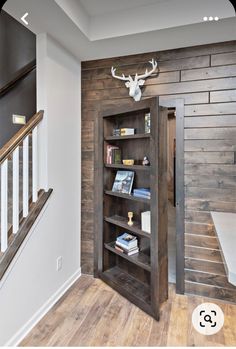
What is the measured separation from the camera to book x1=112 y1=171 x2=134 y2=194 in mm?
2517

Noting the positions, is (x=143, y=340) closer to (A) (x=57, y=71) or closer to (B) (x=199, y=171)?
(B) (x=199, y=171)

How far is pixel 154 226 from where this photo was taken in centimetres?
211

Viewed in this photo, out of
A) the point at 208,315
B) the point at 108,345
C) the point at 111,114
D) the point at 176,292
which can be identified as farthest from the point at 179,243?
the point at 111,114

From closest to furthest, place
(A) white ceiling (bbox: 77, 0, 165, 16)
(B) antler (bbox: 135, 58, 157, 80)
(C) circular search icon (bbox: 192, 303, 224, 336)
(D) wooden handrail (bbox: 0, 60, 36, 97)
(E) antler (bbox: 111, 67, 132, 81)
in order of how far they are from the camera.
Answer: (C) circular search icon (bbox: 192, 303, 224, 336) → (A) white ceiling (bbox: 77, 0, 165, 16) → (B) antler (bbox: 135, 58, 157, 80) → (E) antler (bbox: 111, 67, 132, 81) → (D) wooden handrail (bbox: 0, 60, 36, 97)

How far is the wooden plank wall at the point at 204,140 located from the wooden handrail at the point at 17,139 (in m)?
1.14

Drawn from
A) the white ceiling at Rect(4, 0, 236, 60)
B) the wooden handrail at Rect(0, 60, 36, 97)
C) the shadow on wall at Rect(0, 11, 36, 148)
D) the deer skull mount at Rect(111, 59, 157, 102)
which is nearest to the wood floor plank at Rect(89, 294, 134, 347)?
the deer skull mount at Rect(111, 59, 157, 102)

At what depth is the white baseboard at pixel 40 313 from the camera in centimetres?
179

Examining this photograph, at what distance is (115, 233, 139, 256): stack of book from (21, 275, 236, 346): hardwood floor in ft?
1.44

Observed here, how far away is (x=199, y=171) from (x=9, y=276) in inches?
72.1

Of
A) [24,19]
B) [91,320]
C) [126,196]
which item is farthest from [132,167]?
[24,19]

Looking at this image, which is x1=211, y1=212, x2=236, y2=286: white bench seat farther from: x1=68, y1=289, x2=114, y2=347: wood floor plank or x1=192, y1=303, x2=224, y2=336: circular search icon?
x1=68, y1=289, x2=114, y2=347: wood floor plank

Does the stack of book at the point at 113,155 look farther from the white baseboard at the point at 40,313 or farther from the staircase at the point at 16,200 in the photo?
the white baseboard at the point at 40,313

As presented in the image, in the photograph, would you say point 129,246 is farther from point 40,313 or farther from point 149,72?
point 149,72

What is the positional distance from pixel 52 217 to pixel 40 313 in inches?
31.7
